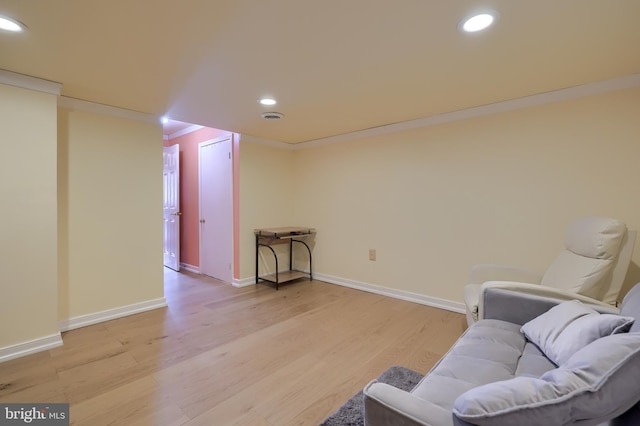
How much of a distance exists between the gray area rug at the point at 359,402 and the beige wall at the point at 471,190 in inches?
58.3

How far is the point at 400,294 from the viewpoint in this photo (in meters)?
3.53

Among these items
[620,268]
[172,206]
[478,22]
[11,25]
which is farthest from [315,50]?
[172,206]

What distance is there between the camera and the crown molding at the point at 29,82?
212 centimetres

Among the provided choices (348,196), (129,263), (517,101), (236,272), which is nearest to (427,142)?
(517,101)

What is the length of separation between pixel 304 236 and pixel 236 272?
1.15 metres

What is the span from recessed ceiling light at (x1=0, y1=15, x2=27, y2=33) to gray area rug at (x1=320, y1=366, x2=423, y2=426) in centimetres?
269

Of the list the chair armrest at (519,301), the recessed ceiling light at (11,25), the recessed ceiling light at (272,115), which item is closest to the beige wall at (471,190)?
the chair armrest at (519,301)

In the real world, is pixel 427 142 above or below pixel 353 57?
below

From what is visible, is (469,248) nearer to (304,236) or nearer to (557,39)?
(557,39)

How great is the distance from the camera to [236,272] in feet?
13.3

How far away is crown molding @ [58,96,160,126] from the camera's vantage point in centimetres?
262

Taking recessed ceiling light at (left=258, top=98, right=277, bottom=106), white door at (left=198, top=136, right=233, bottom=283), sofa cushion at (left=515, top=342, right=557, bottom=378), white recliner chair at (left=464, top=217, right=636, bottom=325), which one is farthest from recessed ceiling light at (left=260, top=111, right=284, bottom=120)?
sofa cushion at (left=515, top=342, right=557, bottom=378)

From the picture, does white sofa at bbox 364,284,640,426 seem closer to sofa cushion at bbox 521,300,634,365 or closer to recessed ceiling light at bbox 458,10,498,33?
sofa cushion at bbox 521,300,634,365

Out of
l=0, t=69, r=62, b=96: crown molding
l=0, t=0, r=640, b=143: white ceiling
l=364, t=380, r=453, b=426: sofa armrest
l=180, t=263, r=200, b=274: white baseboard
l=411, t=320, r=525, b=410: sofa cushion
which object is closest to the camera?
l=364, t=380, r=453, b=426: sofa armrest
